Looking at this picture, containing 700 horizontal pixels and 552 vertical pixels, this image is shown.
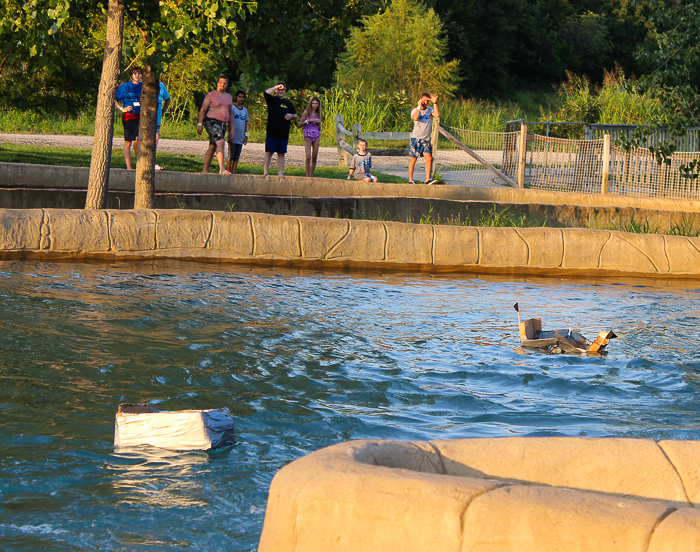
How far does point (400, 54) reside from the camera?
40062 millimetres

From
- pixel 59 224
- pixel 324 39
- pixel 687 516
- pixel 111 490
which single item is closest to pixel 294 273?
pixel 59 224

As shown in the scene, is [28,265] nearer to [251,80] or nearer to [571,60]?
[251,80]

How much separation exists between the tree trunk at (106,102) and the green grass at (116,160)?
5501 mm

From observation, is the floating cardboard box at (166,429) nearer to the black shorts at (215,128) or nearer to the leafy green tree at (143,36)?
the leafy green tree at (143,36)

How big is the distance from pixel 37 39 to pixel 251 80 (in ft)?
7.97

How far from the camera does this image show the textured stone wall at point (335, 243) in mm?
9242

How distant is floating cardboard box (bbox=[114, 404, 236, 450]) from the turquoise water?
2.7 inches

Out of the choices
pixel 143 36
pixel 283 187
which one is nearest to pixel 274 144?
pixel 283 187

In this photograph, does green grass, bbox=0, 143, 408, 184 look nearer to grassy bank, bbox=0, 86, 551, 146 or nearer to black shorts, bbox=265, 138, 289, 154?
black shorts, bbox=265, 138, 289, 154

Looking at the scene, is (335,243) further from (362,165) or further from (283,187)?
(362,165)

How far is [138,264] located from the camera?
367 inches

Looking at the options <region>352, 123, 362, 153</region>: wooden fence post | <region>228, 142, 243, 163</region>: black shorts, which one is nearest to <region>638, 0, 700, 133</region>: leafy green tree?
<region>228, 142, 243, 163</region>: black shorts

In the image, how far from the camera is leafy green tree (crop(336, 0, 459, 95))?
39656 mm

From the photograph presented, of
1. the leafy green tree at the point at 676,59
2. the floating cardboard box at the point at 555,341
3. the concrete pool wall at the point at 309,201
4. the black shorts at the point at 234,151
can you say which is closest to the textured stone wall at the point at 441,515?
the floating cardboard box at the point at 555,341
